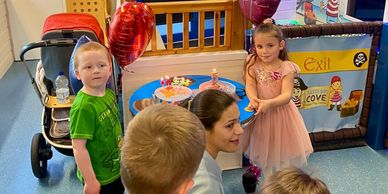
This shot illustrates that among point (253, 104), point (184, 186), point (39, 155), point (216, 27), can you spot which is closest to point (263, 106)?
point (253, 104)

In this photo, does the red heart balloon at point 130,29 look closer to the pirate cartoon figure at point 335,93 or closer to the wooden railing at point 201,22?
the wooden railing at point 201,22

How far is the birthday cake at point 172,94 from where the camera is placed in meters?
2.29

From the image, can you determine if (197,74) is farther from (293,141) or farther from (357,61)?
(357,61)

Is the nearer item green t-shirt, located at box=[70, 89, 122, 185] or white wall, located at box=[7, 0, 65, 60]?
green t-shirt, located at box=[70, 89, 122, 185]

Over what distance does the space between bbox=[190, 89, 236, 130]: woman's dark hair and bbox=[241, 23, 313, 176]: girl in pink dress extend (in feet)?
2.33

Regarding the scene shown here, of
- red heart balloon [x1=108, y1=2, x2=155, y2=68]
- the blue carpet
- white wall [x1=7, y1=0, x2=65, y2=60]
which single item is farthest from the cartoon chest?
white wall [x1=7, y1=0, x2=65, y2=60]

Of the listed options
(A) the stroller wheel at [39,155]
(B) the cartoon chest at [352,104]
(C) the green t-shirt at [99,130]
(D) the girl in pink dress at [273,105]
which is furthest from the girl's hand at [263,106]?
(A) the stroller wheel at [39,155]

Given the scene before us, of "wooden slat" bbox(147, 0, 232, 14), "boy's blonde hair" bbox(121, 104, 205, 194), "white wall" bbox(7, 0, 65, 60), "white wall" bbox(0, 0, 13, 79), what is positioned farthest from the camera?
"white wall" bbox(7, 0, 65, 60)

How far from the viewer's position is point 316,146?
10.4 feet

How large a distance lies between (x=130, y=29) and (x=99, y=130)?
609mm

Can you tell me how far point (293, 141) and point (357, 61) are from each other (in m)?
0.97

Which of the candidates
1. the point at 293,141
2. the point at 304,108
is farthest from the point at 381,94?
the point at 293,141

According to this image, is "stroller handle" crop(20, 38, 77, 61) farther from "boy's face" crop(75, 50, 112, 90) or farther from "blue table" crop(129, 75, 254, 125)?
"boy's face" crop(75, 50, 112, 90)

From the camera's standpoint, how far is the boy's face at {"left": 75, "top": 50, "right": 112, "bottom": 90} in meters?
1.79
